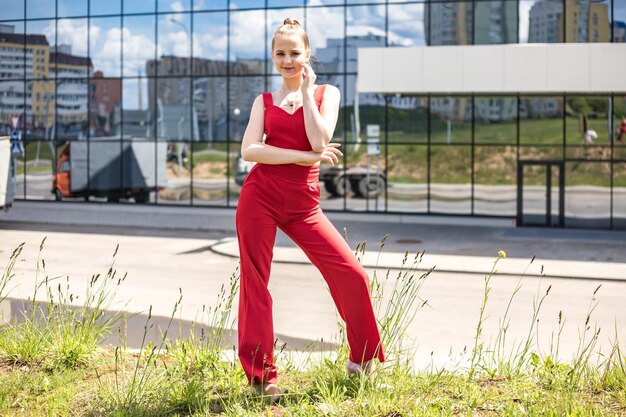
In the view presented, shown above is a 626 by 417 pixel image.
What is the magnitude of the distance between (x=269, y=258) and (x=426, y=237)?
18.3 m

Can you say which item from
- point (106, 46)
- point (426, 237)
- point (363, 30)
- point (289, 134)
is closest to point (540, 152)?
point (426, 237)

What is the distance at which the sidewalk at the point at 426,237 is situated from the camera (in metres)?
17.1

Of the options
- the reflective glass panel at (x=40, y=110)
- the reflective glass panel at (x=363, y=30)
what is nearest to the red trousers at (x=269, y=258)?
the reflective glass panel at (x=363, y=30)

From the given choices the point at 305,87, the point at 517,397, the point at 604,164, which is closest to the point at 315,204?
the point at 305,87

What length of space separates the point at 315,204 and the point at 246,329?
2.68 ft

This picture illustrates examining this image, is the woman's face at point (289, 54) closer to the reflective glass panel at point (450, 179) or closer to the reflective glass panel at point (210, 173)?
the reflective glass panel at point (450, 179)

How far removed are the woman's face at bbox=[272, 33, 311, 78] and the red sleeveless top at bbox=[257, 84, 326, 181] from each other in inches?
7.1

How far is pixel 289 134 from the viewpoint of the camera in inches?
205

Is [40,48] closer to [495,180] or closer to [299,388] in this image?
[495,180]

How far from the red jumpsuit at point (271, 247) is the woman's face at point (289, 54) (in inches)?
8.1

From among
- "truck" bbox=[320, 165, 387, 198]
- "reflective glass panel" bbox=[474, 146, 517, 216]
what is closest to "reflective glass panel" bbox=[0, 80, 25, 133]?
"truck" bbox=[320, 165, 387, 198]

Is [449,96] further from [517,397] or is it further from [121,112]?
[517,397]

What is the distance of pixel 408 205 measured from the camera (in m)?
27.4

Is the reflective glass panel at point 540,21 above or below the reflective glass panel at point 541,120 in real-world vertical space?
above
